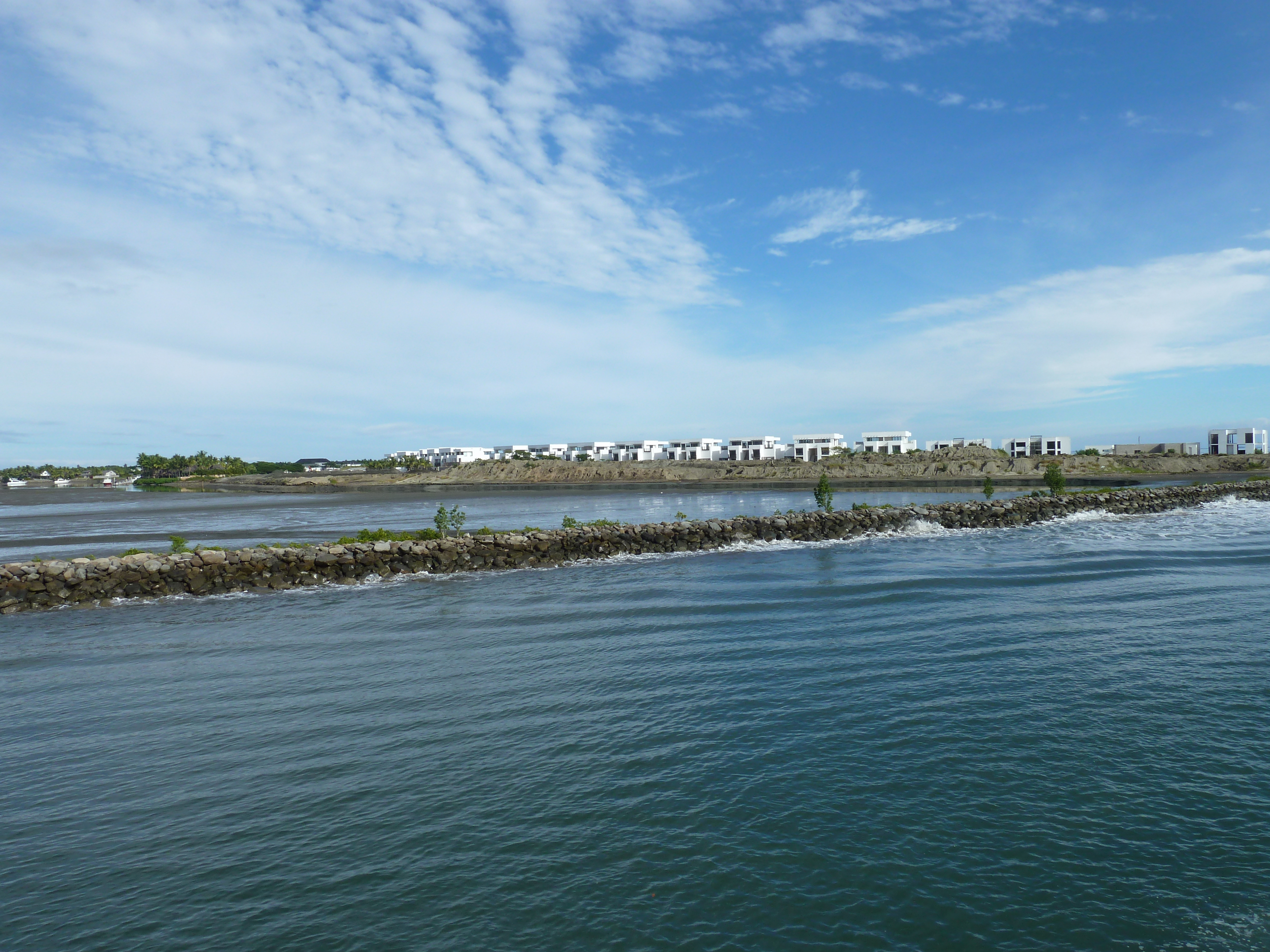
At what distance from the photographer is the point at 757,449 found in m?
159

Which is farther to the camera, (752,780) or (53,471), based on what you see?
(53,471)

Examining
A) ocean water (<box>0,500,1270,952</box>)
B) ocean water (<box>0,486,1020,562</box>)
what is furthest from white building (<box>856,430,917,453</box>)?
ocean water (<box>0,500,1270,952</box>)

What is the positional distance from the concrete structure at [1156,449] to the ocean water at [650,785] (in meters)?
128

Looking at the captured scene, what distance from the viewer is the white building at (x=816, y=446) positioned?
5886 inches

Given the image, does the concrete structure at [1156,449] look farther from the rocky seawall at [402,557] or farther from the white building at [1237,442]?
the rocky seawall at [402,557]

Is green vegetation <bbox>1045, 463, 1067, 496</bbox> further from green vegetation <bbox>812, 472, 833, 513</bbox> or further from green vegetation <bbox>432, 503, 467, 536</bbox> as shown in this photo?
green vegetation <bbox>432, 503, 467, 536</bbox>

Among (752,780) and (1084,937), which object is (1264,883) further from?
(752,780)

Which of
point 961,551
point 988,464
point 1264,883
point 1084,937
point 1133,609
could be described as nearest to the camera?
point 1084,937

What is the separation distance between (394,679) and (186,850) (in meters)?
5.76

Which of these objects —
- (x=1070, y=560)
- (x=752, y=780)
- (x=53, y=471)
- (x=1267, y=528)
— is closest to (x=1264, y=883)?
(x=752, y=780)

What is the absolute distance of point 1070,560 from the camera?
26.7 metres

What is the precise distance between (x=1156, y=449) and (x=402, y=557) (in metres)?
141

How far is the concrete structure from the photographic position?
12212 cm

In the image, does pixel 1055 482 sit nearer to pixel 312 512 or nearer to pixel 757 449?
pixel 312 512
